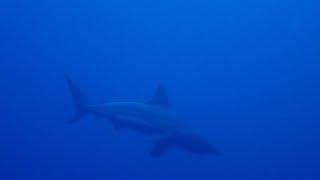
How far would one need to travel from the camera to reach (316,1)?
48.8 m

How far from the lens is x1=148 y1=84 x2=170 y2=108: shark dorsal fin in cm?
1097

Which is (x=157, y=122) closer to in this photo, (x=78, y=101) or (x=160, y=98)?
(x=160, y=98)

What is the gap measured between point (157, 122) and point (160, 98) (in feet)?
1.75

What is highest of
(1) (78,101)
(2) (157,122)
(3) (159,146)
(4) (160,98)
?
(1) (78,101)

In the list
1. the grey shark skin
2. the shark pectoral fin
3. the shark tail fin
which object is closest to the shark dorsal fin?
the grey shark skin

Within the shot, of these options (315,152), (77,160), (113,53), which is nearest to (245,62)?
(113,53)

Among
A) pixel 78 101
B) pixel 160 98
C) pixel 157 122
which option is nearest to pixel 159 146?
pixel 157 122

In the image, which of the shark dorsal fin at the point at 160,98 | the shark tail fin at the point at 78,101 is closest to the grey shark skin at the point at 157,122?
the shark dorsal fin at the point at 160,98

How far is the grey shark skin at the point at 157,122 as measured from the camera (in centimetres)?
1045

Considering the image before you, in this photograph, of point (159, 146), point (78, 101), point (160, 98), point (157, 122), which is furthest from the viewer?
point (78, 101)

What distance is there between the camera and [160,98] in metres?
11.0

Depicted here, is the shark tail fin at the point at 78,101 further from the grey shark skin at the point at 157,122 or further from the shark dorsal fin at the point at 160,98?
the shark dorsal fin at the point at 160,98

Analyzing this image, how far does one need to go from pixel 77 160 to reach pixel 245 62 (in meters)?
26.0

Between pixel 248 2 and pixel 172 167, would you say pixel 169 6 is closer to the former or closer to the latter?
pixel 248 2
